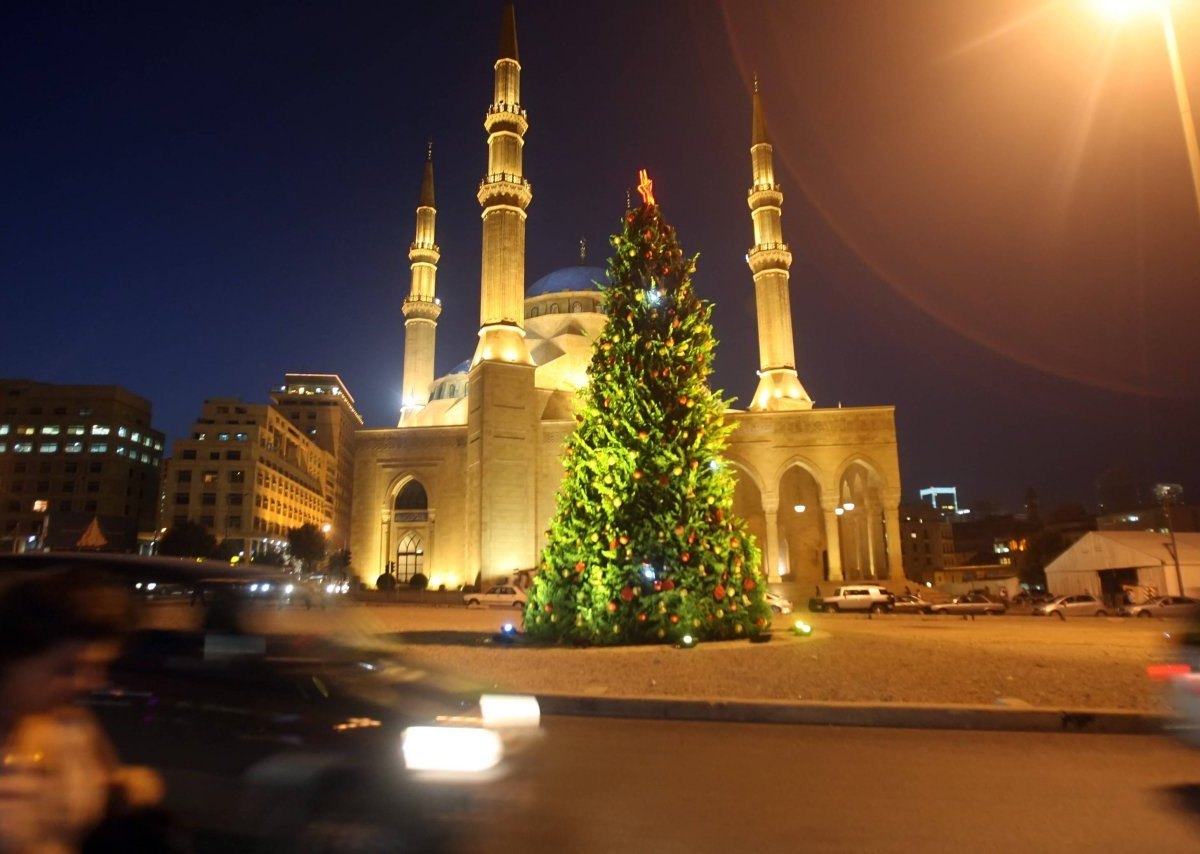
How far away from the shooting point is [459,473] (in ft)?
128

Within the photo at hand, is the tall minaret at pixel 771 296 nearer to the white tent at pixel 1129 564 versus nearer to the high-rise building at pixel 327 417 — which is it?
the white tent at pixel 1129 564

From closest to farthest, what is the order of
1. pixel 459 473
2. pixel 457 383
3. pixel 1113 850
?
1. pixel 1113 850
2. pixel 459 473
3. pixel 457 383

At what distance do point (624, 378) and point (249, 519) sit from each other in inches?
2560

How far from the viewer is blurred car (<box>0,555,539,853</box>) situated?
318 centimetres

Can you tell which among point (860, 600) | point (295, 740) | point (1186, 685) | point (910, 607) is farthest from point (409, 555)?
point (295, 740)

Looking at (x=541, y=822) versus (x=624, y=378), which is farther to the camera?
(x=624, y=378)

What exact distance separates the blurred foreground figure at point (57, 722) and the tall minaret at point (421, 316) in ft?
152

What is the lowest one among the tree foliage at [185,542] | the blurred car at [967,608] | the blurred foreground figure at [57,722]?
the blurred car at [967,608]

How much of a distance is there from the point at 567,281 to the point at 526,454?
21035mm

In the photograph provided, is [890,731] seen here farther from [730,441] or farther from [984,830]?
[730,441]

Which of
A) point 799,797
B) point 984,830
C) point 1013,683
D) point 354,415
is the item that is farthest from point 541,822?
point 354,415

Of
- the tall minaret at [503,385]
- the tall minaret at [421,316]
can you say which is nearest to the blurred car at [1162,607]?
the tall minaret at [503,385]

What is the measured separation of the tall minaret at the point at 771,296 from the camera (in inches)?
1647

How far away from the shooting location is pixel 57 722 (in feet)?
6.49
